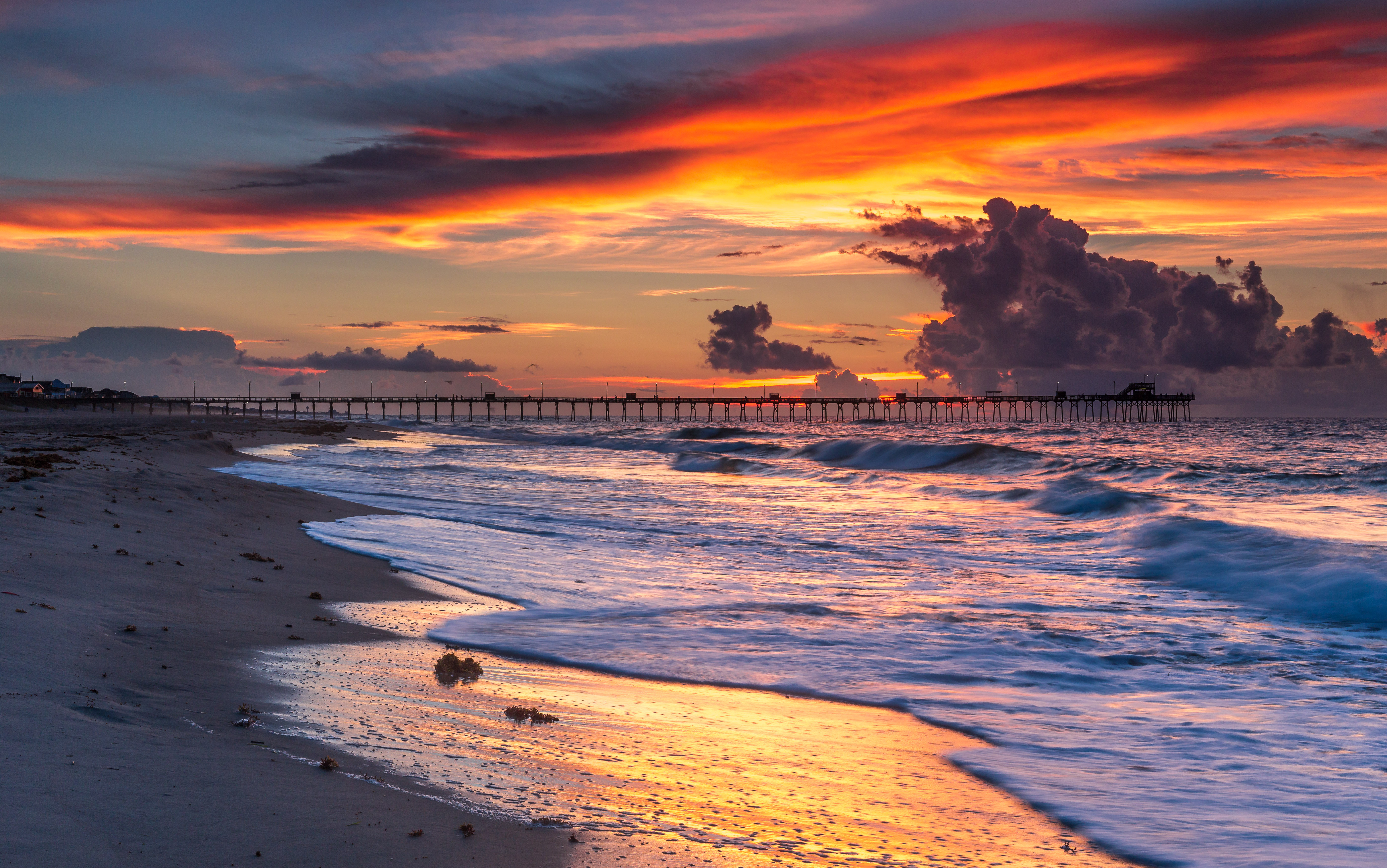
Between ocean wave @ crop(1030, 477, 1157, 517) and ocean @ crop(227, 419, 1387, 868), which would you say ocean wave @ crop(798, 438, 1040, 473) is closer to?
ocean wave @ crop(1030, 477, 1157, 517)

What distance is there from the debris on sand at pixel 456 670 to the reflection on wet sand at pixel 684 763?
4.0 inches

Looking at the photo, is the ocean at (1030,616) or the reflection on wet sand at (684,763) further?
the ocean at (1030,616)

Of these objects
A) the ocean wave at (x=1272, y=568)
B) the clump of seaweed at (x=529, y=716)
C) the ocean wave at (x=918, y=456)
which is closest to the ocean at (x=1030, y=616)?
the ocean wave at (x=1272, y=568)

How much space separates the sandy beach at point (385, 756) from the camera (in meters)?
3.99

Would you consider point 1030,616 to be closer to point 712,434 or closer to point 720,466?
point 720,466

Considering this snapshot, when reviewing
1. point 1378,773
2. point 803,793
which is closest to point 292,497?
point 803,793

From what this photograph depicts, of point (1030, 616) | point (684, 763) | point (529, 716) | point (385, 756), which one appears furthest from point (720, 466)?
point (385, 756)

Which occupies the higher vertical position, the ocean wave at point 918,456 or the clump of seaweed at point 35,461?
the clump of seaweed at point 35,461

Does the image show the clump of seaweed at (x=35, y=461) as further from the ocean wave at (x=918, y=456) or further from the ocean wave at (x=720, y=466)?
the ocean wave at (x=918, y=456)

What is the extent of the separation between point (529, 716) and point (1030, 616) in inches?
293

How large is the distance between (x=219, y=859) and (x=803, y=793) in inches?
120

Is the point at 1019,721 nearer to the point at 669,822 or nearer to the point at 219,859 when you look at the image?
the point at 669,822

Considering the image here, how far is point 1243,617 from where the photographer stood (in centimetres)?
1214

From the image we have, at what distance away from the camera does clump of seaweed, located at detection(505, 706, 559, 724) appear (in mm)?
6199
